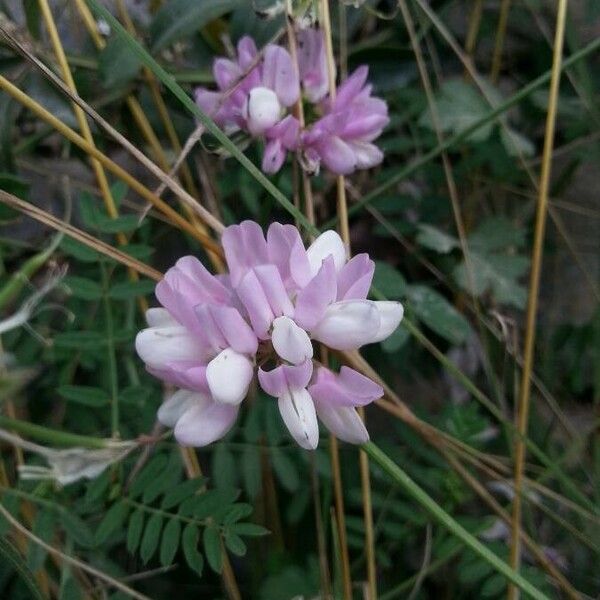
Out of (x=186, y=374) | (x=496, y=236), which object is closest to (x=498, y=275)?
(x=496, y=236)

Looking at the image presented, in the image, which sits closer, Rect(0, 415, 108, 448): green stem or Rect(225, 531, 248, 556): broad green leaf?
Rect(0, 415, 108, 448): green stem

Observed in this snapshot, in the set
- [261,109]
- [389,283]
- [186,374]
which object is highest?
[261,109]

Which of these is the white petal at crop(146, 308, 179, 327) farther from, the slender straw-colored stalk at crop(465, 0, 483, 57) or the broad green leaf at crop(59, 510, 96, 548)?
the slender straw-colored stalk at crop(465, 0, 483, 57)

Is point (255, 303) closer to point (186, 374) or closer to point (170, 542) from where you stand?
point (186, 374)

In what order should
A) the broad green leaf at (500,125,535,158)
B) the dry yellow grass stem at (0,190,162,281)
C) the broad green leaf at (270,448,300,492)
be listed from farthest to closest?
the broad green leaf at (500,125,535,158), the broad green leaf at (270,448,300,492), the dry yellow grass stem at (0,190,162,281)

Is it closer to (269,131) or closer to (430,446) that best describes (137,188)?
(269,131)

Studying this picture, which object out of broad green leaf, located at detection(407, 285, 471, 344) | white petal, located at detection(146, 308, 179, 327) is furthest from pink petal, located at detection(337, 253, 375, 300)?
broad green leaf, located at detection(407, 285, 471, 344)
